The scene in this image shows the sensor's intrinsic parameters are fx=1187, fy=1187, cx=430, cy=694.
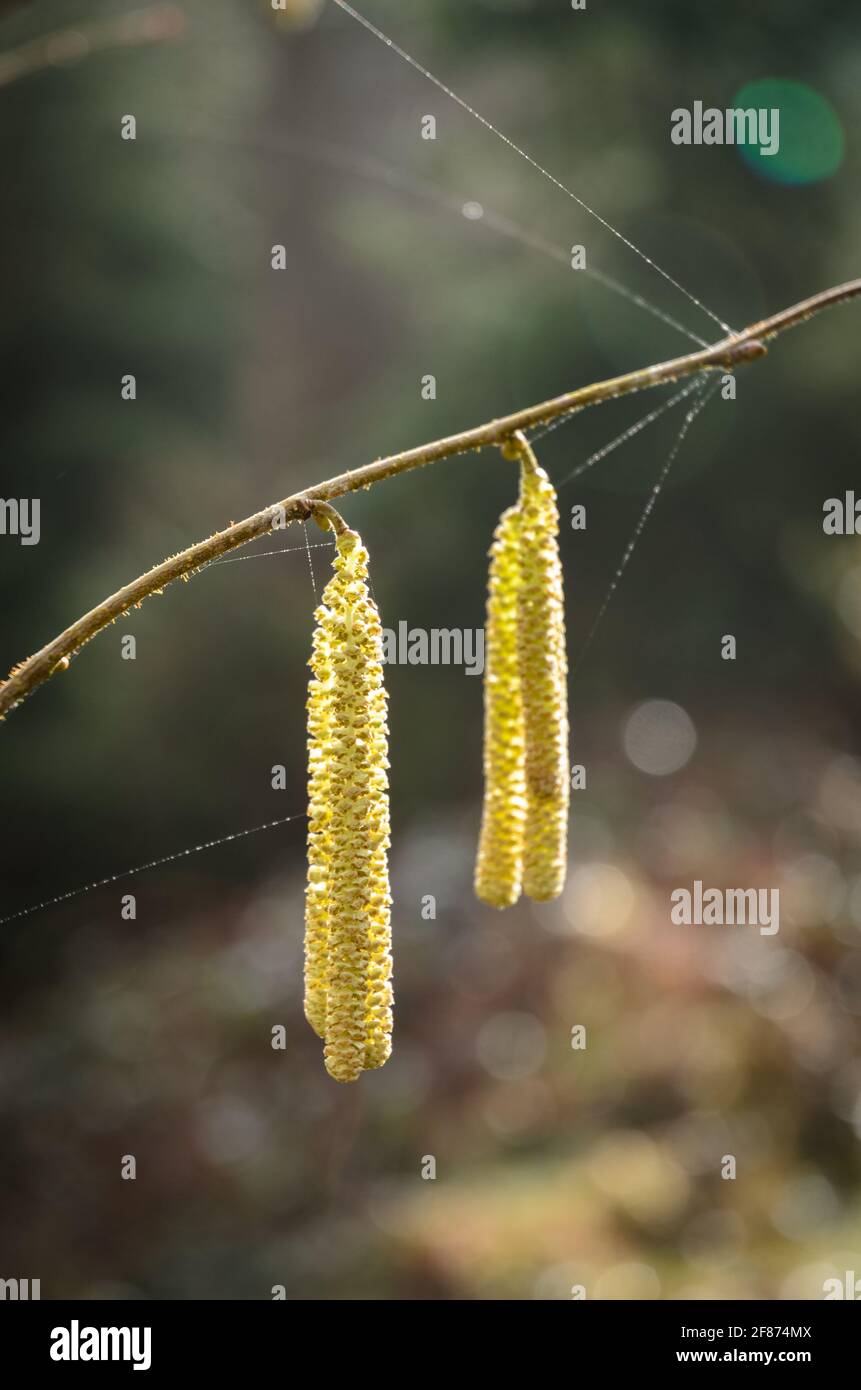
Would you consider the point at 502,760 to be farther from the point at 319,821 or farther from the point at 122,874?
the point at 122,874

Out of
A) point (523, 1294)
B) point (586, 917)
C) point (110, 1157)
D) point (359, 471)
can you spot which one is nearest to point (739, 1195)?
point (523, 1294)

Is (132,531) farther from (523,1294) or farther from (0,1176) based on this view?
(523,1294)

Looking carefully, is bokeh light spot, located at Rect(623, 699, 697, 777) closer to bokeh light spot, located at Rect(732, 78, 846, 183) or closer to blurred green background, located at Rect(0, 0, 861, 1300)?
blurred green background, located at Rect(0, 0, 861, 1300)

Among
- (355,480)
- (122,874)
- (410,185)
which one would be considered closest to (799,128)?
(410,185)

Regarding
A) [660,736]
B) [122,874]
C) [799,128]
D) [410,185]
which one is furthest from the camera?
[660,736]

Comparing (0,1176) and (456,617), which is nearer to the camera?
(0,1176)

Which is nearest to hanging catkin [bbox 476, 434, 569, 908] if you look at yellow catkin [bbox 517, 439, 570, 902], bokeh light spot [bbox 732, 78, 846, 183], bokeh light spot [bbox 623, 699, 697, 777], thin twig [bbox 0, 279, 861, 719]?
yellow catkin [bbox 517, 439, 570, 902]

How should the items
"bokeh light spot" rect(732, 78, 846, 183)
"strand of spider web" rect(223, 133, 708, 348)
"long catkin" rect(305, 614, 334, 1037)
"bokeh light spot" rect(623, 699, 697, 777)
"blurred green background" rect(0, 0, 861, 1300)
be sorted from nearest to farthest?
1. "long catkin" rect(305, 614, 334, 1037)
2. "blurred green background" rect(0, 0, 861, 1300)
3. "bokeh light spot" rect(732, 78, 846, 183)
4. "strand of spider web" rect(223, 133, 708, 348)
5. "bokeh light spot" rect(623, 699, 697, 777)
